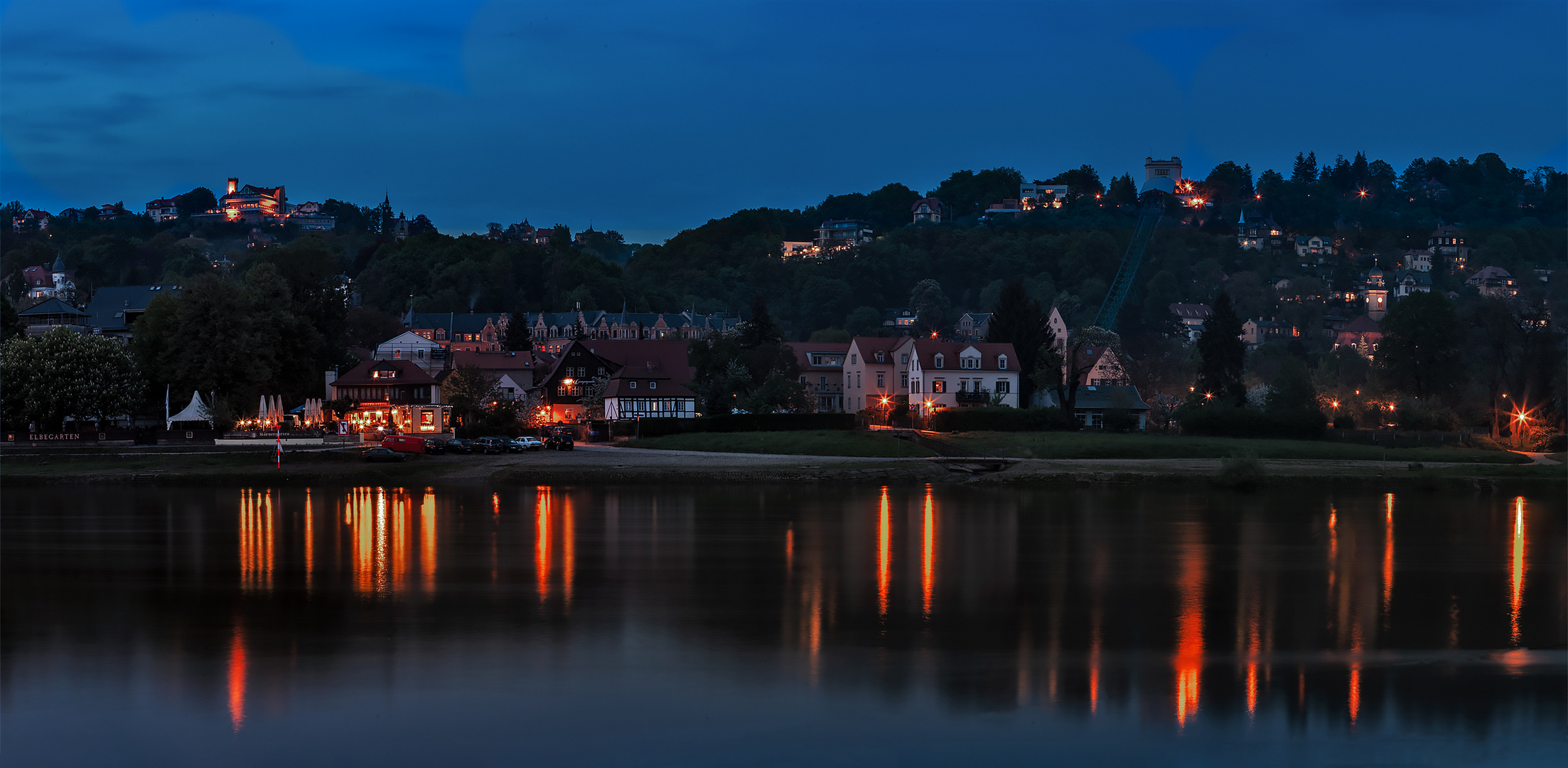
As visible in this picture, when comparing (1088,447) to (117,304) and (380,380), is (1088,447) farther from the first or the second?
(117,304)

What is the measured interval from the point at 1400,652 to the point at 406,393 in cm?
6225

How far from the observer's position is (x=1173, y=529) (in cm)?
3441

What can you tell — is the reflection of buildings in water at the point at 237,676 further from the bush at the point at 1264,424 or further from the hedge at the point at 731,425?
the bush at the point at 1264,424

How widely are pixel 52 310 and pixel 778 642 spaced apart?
281 feet

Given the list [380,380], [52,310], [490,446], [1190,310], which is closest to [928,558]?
[490,446]

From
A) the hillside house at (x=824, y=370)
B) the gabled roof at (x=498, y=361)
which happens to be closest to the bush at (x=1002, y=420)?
the hillside house at (x=824, y=370)

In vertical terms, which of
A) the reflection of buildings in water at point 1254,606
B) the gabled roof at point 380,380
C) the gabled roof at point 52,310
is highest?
the gabled roof at point 52,310

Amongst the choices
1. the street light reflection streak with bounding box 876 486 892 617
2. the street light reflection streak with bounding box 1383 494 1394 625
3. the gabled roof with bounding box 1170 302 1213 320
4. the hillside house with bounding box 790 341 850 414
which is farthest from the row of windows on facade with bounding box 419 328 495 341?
the street light reflection streak with bounding box 1383 494 1394 625

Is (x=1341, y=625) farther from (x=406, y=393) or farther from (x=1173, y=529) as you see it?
(x=406, y=393)

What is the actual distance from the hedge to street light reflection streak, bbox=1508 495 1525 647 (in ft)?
112

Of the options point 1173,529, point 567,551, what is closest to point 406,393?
point 567,551

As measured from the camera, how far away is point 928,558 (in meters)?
28.6

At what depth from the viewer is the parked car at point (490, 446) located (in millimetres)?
54469

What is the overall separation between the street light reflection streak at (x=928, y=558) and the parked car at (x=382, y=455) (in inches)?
984
